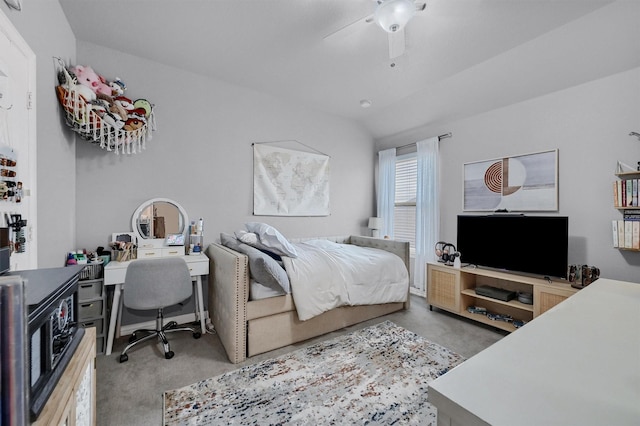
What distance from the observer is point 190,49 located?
2.57m

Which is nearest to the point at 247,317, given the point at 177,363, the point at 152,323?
the point at 177,363

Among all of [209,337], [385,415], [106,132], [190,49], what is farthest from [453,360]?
[190,49]

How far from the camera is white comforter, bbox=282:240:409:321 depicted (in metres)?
2.34

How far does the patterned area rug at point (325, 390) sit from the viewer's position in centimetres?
155

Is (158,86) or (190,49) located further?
(158,86)

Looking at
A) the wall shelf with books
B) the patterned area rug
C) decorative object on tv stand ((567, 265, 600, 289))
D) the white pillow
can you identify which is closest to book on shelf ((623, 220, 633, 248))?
the wall shelf with books

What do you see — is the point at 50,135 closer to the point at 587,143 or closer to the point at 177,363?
the point at 177,363

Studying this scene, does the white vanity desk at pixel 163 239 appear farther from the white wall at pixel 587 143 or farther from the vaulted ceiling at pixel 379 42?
the white wall at pixel 587 143

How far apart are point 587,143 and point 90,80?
4471 mm

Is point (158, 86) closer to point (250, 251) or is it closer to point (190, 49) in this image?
point (190, 49)

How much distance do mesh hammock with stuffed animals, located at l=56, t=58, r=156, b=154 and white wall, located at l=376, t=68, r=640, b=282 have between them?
12.3ft

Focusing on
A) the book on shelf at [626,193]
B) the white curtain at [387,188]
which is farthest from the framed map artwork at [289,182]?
the book on shelf at [626,193]

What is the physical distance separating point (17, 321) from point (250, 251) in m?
1.82

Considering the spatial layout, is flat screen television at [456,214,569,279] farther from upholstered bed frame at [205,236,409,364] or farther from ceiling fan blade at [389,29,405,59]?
ceiling fan blade at [389,29,405,59]
